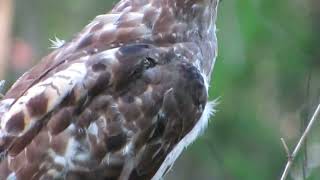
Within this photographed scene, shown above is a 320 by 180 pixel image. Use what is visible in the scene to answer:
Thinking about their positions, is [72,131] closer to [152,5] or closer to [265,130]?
[152,5]

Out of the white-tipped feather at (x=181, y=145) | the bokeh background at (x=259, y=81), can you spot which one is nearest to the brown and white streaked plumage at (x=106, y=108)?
the white-tipped feather at (x=181, y=145)

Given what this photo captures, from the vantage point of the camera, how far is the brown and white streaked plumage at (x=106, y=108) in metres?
4.64

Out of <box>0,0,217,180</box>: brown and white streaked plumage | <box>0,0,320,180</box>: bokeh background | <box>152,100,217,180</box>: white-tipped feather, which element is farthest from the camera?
<box>0,0,320,180</box>: bokeh background

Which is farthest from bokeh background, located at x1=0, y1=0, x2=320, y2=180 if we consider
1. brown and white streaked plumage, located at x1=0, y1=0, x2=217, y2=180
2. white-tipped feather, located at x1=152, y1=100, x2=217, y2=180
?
brown and white streaked plumage, located at x1=0, y1=0, x2=217, y2=180

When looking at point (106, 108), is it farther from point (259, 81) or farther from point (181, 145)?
point (259, 81)

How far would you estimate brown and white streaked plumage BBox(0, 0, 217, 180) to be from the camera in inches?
183

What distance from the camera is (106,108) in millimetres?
4734

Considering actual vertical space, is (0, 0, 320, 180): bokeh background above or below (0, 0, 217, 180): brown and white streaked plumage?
below

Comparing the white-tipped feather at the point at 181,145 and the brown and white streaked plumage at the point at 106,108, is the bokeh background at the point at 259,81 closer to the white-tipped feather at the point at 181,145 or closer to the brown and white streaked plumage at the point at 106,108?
the white-tipped feather at the point at 181,145

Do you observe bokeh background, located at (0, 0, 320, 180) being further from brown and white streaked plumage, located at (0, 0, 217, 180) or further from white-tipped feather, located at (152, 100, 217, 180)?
brown and white streaked plumage, located at (0, 0, 217, 180)

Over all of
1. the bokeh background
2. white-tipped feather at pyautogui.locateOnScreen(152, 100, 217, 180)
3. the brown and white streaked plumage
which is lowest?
the bokeh background

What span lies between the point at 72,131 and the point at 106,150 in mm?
161

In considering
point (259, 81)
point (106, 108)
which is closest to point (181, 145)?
point (106, 108)

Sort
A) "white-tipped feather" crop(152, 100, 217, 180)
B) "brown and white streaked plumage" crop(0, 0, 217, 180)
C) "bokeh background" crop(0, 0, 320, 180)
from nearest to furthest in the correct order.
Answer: "brown and white streaked plumage" crop(0, 0, 217, 180), "white-tipped feather" crop(152, 100, 217, 180), "bokeh background" crop(0, 0, 320, 180)
